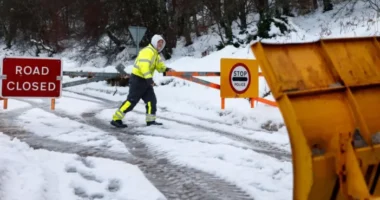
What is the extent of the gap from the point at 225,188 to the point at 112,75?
748 centimetres

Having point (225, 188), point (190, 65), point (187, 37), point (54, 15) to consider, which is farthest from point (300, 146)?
point (54, 15)

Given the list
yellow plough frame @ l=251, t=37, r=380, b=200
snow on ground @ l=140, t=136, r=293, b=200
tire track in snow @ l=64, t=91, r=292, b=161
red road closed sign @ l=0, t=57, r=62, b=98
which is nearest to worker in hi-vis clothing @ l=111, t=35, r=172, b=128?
tire track in snow @ l=64, t=91, r=292, b=161

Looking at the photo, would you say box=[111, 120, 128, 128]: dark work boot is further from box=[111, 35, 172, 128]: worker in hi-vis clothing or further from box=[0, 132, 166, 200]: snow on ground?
box=[0, 132, 166, 200]: snow on ground

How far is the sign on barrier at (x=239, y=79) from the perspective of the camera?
9.99m

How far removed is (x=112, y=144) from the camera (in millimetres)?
6715

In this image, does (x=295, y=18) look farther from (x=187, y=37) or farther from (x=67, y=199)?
(x=67, y=199)

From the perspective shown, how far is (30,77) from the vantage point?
8562mm

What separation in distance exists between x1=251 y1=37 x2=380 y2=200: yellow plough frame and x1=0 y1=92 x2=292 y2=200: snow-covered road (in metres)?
1.60

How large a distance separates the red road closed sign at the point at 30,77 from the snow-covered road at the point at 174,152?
0.55 metres

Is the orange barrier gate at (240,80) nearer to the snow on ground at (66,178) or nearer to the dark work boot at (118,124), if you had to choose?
the dark work boot at (118,124)

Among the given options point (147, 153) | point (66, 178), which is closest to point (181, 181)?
point (66, 178)

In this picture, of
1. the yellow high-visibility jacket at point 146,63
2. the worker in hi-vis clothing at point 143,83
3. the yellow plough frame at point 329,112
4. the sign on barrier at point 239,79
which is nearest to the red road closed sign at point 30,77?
the worker in hi-vis clothing at point 143,83

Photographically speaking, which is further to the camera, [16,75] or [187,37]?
[187,37]

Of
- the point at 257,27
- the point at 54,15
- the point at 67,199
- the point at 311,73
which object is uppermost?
the point at 54,15
